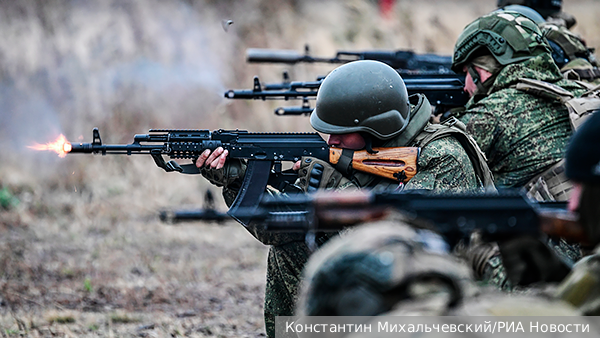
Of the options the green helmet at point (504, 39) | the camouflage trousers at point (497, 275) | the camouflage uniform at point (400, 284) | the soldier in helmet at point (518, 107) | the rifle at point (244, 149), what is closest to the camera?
the camouflage uniform at point (400, 284)

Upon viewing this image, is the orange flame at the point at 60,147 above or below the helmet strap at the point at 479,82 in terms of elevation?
below

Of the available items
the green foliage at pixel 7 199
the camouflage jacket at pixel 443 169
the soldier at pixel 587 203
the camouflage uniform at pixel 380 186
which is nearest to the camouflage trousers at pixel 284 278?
the camouflage uniform at pixel 380 186

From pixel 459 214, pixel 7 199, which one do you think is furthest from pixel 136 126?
pixel 459 214

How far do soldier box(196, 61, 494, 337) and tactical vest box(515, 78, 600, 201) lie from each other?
2.51 feet

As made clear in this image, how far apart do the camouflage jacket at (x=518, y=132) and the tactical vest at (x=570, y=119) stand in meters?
0.05

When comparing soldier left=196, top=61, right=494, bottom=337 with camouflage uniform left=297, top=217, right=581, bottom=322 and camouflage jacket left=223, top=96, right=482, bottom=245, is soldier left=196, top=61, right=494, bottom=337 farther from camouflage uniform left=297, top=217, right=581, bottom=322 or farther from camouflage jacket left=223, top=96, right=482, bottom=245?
camouflage uniform left=297, top=217, right=581, bottom=322

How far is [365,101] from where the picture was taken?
4027 millimetres

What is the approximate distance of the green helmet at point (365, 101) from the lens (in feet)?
13.2

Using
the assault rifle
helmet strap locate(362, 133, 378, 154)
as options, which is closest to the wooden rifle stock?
helmet strap locate(362, 133, 378, 154)

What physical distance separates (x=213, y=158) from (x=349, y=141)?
3.27 feet

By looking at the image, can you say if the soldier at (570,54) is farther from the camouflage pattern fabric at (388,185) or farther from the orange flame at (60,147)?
the orange flame at (60,147)

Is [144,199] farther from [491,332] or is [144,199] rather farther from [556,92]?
[491,332]

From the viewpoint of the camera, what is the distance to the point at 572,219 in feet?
7.64

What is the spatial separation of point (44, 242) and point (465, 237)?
780 centimetres
